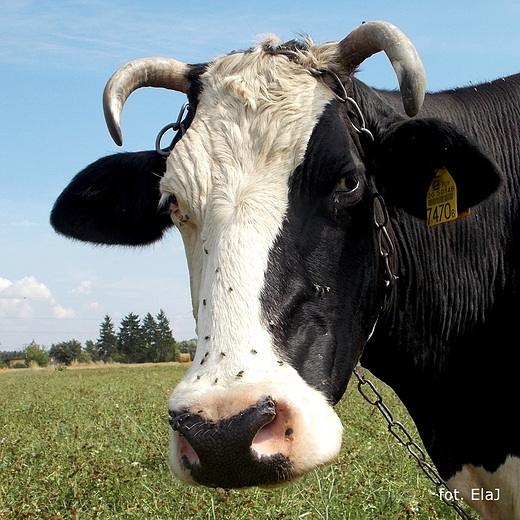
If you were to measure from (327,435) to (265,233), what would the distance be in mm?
810

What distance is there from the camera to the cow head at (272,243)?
2.32m

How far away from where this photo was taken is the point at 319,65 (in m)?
3.34

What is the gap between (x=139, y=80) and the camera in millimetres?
3830

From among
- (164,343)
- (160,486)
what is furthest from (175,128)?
(164,343)

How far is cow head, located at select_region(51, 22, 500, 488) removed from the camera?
232 cm

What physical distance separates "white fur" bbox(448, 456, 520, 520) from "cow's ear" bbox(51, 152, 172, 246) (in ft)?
7.30

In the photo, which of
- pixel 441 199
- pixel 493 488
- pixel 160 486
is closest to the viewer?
pixel 441 199

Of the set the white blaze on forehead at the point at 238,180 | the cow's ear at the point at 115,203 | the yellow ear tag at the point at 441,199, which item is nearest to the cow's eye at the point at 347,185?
the white blaze on forehead at the point at 238,180

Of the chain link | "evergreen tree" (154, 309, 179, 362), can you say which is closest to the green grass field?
the chain link

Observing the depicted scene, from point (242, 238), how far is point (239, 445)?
0.84 metres

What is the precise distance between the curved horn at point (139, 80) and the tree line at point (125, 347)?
9585 centimetres

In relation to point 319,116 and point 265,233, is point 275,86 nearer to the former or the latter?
point 319,116

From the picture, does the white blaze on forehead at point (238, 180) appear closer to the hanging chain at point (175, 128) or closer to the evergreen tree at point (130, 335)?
the hanging chain at point (175, 128)

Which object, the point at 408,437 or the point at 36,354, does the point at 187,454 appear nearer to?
the point at 408,437
